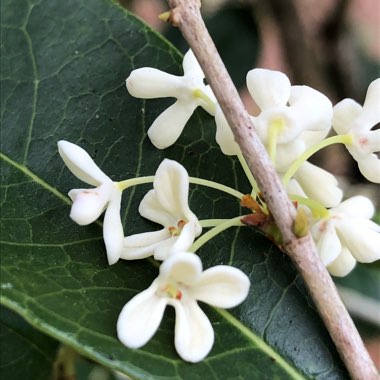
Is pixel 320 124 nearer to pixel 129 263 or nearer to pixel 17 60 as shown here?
pixel 129 263

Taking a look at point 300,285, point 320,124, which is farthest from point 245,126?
point 300,285

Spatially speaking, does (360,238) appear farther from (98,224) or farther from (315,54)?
(315,54)

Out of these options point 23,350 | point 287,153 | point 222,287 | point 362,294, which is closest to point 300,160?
point 287,153

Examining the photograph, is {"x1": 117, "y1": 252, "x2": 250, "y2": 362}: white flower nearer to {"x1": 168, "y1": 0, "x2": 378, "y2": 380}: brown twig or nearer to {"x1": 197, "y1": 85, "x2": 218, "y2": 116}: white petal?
{"x1": 168, "y1": 0, "x2": 378, "y2": 380}: brown twig

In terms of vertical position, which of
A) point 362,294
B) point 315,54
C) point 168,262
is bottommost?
point 362,294

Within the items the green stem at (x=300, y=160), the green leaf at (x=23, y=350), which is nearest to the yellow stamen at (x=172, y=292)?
the green stem at (x=300, y=160)

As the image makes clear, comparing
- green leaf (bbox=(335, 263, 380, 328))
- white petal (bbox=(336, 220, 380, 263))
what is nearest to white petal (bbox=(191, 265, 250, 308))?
white petal (bbox=(336, 220, 380, 263))

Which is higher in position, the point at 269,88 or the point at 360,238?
the point at 269,88
